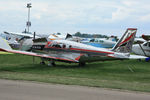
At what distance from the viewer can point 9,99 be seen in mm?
7664

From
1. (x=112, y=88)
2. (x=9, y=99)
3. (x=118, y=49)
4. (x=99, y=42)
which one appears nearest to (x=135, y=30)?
(x=118, y=49)

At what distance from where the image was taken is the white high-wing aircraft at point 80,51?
18.4 meters

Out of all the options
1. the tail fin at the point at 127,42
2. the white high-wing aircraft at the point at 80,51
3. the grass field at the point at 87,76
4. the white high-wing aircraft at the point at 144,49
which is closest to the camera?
the grass field at the point at 87,76

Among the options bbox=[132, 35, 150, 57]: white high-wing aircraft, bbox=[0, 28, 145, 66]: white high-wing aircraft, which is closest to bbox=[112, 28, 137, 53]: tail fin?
bbox=[0, 28, 145, 66]: white high-wing aircraft

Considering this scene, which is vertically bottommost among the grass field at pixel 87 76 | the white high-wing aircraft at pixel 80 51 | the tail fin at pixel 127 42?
the grass field at pixel 87 76

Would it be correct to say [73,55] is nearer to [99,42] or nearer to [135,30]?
[135,30]

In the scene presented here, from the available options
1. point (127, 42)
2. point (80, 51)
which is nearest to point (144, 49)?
point (127, 42)

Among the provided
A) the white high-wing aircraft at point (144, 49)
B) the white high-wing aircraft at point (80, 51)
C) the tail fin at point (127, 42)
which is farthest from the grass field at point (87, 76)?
the white high-wing aircraft at point (144, 49)

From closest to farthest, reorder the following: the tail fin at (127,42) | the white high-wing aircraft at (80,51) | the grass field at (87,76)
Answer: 1. the grass field at (87,76)
2. the white high-wing aircraft at (80,51)
3. the tail fin at (127,42)

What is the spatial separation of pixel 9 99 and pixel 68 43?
12.4 m

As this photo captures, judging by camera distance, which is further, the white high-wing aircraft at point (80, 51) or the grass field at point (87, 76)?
the white high-wing aircraft at point (80, 51)

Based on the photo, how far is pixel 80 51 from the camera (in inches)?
757

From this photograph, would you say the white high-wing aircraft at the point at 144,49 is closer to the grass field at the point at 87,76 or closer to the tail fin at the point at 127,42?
the tail fin at the point at 127,42

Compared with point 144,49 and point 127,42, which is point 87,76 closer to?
point 127,42
